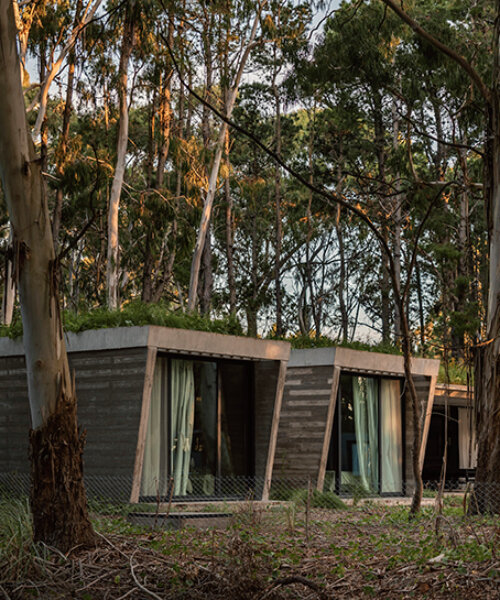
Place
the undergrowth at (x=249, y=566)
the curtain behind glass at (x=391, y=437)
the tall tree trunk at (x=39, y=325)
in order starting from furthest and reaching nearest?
1. the curtain behind glass at (x=391, y=437)
2. the tall tree trunk at (x=39, y=325)
3. the undergrowth at (x=249, y=566)

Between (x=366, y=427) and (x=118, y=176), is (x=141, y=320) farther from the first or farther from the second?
(x=118, y=176)

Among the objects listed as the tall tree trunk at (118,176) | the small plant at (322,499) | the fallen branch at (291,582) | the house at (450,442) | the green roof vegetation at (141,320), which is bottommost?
the small plant at (322,499)

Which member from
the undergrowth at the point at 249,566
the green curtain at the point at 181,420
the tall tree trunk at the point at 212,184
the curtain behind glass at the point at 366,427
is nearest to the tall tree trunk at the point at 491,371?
the undergrowth at the point at 249,566

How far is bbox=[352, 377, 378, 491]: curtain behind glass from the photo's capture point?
1400 centimetres

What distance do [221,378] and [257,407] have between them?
74 cm

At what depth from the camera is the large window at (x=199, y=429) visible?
10898 mm

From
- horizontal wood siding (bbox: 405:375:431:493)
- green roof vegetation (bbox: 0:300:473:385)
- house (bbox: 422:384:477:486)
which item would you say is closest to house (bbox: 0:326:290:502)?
green roof vegetation (bbox: 0:300:473:385)

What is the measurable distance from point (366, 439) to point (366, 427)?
19 cm

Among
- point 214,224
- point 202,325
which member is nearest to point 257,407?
point 202,325

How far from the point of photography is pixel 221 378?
11.6 metres

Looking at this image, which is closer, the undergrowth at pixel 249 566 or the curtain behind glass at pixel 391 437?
the undergrowth at pixel 249 566

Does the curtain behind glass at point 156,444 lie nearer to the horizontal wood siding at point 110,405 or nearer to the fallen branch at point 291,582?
the horizontal wood siding at point 110,405

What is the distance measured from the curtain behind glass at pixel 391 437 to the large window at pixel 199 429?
332 centimetres

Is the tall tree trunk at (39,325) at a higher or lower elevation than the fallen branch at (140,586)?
higher
